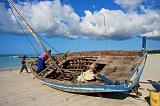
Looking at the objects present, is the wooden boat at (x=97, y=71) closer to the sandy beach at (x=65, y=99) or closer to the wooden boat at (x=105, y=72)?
the wooden boat at (x=105, y=72)

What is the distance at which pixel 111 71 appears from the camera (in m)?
9.66

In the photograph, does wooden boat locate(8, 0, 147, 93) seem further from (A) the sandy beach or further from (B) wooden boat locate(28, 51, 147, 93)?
(A) the sandy beach

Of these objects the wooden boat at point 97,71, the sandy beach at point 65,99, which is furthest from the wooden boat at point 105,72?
the sandy beach at point 65,99

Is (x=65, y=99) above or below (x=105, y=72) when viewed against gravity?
below

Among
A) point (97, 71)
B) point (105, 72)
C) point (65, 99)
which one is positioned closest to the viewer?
point (105, 72)

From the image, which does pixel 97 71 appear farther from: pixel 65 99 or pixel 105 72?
pixel 65 99

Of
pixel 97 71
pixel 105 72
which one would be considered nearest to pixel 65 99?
pixel 105 72

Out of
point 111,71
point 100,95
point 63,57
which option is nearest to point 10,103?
point 100,95

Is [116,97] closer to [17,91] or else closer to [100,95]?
[100,95]

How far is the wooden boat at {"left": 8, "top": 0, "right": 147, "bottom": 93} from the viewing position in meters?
8.53

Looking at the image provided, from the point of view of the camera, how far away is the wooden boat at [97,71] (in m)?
8.53

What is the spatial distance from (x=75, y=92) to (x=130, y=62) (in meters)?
2.79

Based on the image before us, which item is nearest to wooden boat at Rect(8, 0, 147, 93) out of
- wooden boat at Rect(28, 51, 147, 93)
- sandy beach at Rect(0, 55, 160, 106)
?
wooden boat at Rect(28, 51, 147, 93)

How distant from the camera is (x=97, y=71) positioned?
35.9 ft
